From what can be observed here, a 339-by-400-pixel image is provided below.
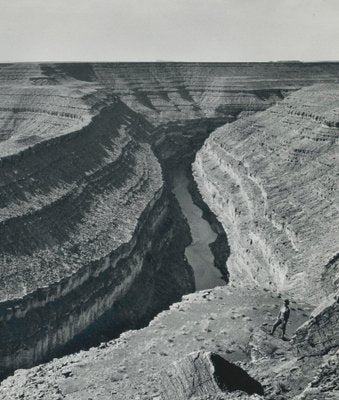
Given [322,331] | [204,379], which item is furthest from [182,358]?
[322,331]

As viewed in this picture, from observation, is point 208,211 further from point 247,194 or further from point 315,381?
point 315,381

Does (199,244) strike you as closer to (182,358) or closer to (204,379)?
(182,358)

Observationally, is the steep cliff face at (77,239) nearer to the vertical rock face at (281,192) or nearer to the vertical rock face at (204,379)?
the vertical rock face at (281,192)

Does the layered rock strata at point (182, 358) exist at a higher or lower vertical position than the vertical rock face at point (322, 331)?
higher

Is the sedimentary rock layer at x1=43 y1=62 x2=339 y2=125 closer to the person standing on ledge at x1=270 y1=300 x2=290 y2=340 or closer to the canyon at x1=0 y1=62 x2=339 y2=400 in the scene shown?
the canyon at x1=0 y1=62 x2=339 y2=400

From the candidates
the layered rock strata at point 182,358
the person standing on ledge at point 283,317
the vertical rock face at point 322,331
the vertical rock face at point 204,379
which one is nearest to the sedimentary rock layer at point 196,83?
the layered rock strata at point 182,358

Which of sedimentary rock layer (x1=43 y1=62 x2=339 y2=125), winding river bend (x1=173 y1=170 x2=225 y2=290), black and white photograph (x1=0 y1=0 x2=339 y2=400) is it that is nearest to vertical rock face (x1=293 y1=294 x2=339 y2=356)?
black and white photograph (x1=0 y1=0 x2=339 y2=400)

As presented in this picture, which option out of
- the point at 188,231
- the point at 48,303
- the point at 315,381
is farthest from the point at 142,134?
the point at 315,381
